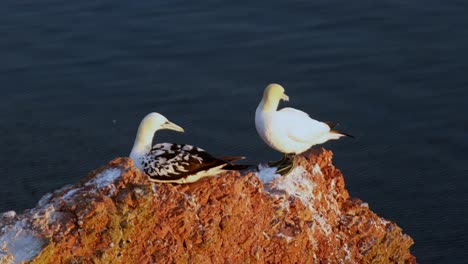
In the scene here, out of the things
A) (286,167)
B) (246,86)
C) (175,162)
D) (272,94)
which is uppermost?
(272,94)

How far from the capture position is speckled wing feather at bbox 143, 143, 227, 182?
28.9ft

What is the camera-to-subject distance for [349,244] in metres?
9.45

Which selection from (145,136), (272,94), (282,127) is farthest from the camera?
(272,94)

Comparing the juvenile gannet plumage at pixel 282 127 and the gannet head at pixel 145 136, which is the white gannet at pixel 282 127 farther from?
the gannet head at pixel 145 136

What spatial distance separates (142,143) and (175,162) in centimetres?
103

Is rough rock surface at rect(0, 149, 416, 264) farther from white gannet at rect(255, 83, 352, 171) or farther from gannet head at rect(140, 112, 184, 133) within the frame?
gannet head at rect(140, 112, 184, 133)

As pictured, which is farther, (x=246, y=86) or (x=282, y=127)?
(x=246, y=86)

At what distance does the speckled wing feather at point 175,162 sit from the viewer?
347 inches

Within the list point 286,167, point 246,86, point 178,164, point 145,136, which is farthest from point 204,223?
point 246,86

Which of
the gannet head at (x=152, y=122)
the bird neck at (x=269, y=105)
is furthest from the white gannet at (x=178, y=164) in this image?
the bird neck at (x=269, y=105)

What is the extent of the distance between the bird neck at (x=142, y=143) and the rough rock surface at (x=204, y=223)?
114 cm

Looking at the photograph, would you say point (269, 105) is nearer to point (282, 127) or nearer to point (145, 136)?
point (282, 127)

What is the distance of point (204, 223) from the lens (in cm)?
822

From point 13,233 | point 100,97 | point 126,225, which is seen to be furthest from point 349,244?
point 100,97
